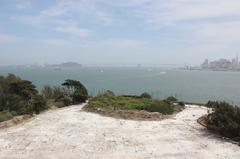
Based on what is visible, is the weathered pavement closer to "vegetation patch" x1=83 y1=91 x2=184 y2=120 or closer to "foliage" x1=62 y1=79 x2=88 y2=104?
"vegetation patch" x1=83 y1=91 x2=184 y2=120

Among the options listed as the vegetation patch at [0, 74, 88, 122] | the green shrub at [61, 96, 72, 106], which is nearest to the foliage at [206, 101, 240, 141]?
the vegetation patch at [0, 74, 88, 122]

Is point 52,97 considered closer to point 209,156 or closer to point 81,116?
point 81,116

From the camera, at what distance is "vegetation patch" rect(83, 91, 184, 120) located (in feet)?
59.3

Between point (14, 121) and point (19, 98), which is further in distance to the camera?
point (19, 98)

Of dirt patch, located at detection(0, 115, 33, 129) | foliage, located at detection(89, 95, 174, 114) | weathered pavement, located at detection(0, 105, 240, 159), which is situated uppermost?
foliage, located at detection(89, 95, 174, 114)

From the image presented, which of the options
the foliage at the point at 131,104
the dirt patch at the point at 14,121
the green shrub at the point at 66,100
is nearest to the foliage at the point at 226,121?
the foliage at the point at 131,104

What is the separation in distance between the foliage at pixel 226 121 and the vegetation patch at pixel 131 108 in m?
3.44

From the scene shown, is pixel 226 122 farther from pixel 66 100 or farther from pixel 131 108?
pixel 66 100

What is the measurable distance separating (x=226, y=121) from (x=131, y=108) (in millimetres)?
6421

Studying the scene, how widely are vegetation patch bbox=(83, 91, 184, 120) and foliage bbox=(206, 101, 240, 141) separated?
3435mm

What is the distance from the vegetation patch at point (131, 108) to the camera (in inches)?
712

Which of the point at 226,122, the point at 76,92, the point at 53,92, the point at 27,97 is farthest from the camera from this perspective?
the point at 53,92

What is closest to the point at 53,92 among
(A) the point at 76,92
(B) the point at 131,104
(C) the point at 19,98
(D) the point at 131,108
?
(A) the point at 76,92

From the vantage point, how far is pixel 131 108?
771 inches
